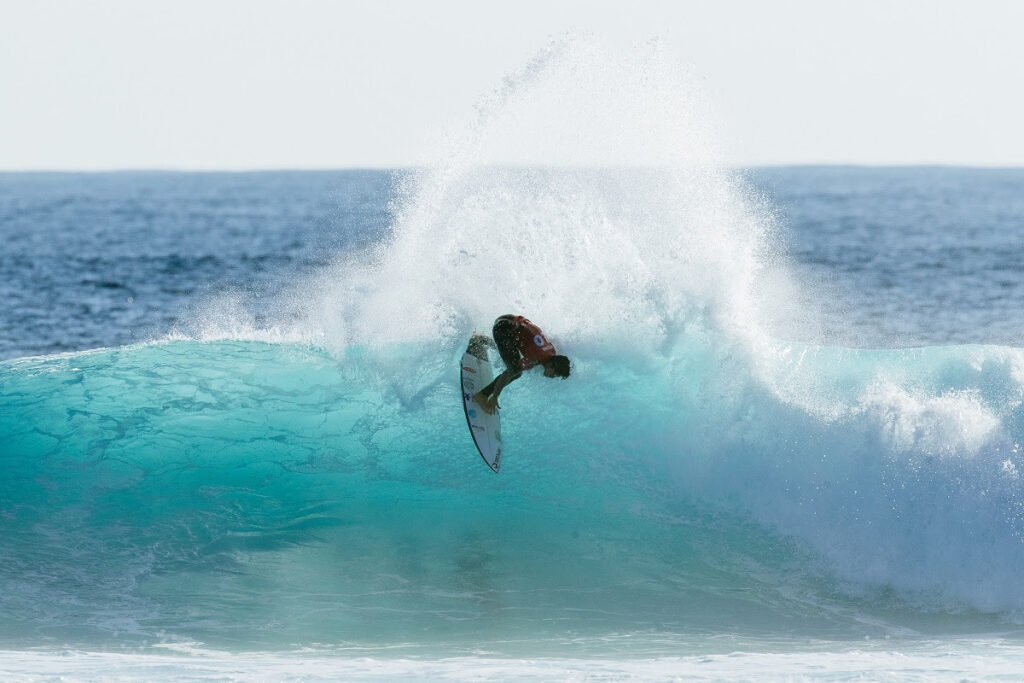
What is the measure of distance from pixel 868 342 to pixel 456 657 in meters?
17.3

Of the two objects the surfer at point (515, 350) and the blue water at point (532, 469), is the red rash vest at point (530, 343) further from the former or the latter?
the blue water at point (532, 469)

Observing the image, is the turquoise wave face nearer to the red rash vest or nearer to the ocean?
the ocean

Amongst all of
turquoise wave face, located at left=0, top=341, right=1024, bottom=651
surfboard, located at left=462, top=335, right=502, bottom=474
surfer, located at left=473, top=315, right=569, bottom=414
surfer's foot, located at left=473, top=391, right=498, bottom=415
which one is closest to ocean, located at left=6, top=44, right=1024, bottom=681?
turquoise wave face, located at left=0, top=341, right=1024, bottom=651

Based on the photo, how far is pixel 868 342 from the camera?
75.5 ft

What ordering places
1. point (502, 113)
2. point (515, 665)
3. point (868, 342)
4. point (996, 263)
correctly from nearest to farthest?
point (515, 665), point (502, 113), point (868, 342), point (996, 263)

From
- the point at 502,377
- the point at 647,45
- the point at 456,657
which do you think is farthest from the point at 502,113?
the point at 456,657

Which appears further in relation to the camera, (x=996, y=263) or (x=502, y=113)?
(x=996, y=263)

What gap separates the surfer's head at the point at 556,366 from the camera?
9.94 metres

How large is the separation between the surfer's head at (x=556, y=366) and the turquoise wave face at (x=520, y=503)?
0.45 meters

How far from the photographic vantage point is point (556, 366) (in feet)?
32.9

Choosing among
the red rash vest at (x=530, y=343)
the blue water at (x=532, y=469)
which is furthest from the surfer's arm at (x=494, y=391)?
the blue water at (x=532, y=469)

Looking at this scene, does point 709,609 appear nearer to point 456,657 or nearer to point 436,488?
point 456,657

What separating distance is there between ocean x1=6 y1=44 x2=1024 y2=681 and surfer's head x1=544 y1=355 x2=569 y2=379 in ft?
1.42

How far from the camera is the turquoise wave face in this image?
27.7 ft
